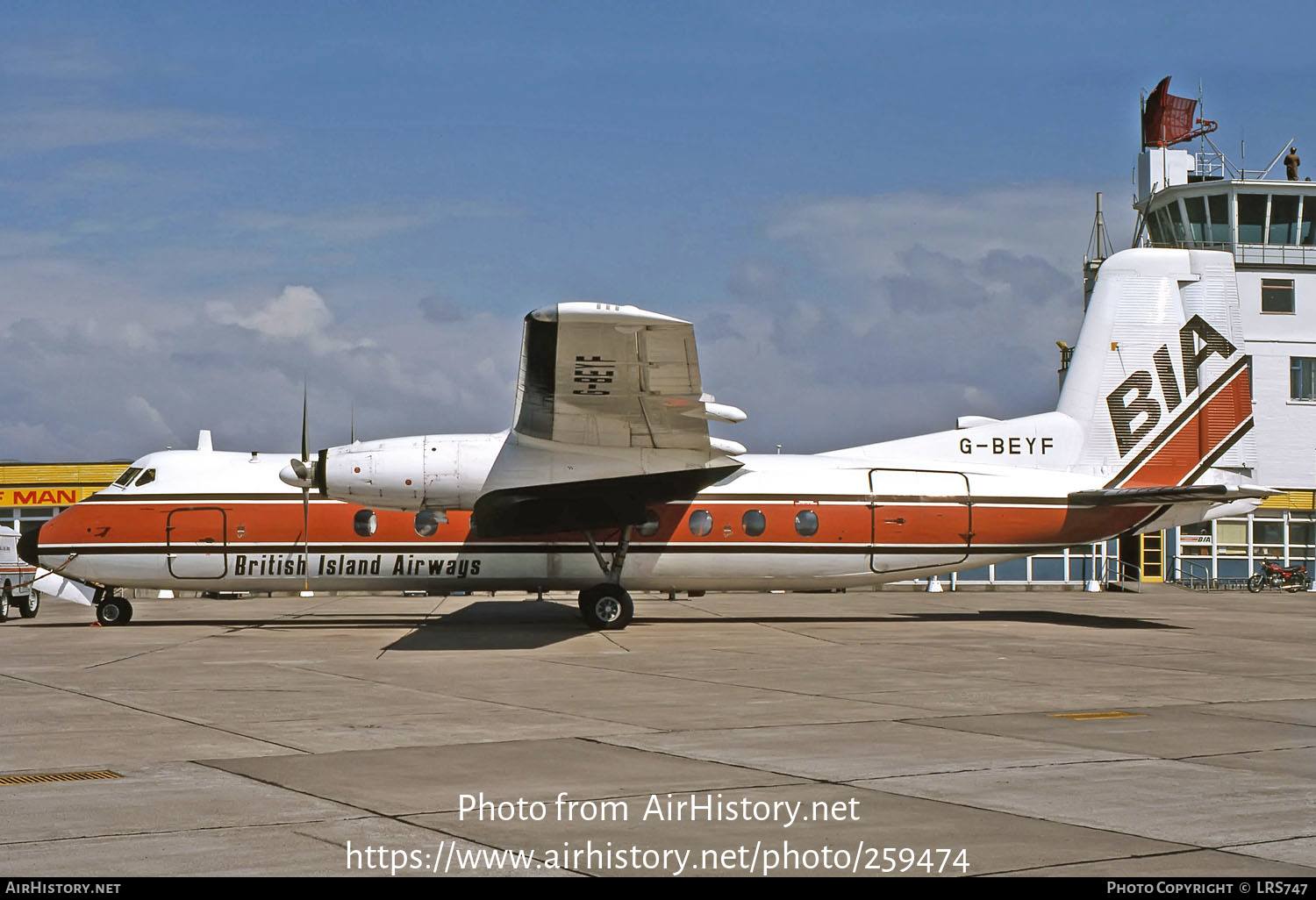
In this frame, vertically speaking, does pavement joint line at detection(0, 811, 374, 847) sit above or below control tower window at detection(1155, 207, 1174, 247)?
below

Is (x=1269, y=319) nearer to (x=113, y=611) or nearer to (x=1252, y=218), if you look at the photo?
(x=1252, y=218)

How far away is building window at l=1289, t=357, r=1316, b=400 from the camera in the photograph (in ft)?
151

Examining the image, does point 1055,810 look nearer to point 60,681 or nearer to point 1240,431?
point 60,681

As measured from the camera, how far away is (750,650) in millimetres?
18469

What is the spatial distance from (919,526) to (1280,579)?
23660 mm

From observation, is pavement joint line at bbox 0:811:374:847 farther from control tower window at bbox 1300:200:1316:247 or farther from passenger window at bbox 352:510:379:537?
control tower window at bbox 1300:200:1316:247

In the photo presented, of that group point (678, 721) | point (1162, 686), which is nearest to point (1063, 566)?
point (1162, 686)

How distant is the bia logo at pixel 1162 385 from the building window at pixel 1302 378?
2517 centimetres

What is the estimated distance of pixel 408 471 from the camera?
20297 millimetres

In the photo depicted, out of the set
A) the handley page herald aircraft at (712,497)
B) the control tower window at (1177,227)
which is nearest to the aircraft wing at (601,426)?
the handley page herald aircraft at (712,497)

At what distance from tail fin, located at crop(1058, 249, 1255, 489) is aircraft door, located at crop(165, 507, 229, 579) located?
53.3 ft

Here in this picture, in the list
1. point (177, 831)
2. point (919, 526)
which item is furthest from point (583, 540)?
point (177, 831)

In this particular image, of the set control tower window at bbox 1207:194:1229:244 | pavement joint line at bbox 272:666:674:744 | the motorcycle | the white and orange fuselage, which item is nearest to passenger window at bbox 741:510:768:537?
the white and orange fuselage
